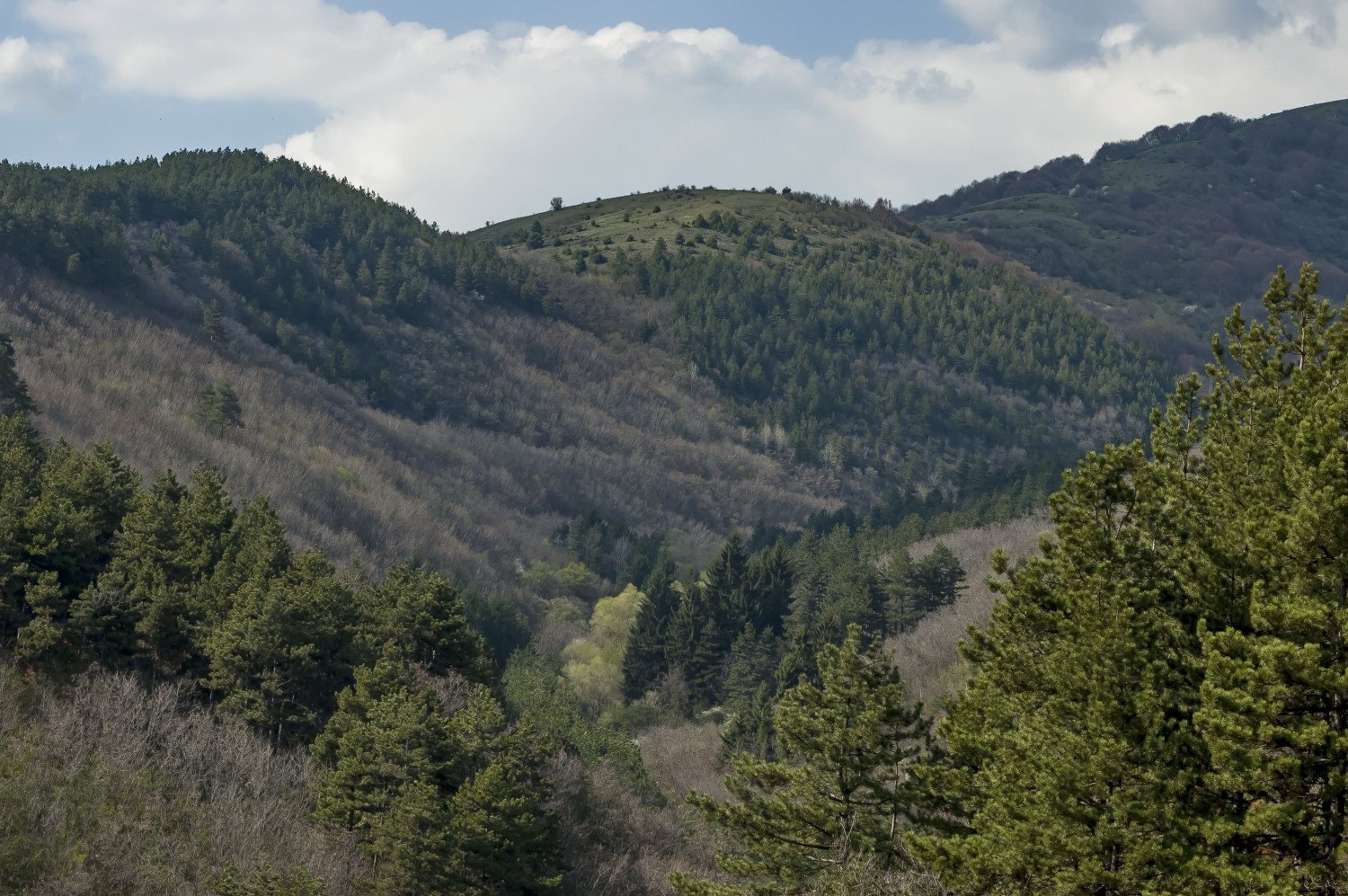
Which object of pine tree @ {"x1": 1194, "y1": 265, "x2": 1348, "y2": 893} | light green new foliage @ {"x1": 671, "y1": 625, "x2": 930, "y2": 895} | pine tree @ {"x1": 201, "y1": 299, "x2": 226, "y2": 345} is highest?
pine tree @ {"x1": 201, "y1": 299, "x2": 226, "y2": 345}

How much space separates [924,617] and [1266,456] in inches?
2619

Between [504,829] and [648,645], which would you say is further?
[648,645]

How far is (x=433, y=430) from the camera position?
150 meters

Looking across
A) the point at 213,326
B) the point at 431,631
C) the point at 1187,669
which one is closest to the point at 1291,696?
the point at 1187,669

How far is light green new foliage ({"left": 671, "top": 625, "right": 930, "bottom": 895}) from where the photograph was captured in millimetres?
22672

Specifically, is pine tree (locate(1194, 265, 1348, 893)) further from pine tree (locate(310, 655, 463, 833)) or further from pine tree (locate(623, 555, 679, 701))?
pine tree (locate(623, 555, 679, 701))

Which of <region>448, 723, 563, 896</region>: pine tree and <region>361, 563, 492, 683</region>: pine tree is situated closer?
<region>448, 723, 563, 896</region>: pine tree

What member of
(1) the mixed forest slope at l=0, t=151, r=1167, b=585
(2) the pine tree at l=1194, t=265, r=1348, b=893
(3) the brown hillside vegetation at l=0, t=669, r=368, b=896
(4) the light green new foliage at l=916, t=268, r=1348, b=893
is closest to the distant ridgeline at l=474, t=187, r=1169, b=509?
(1) the mixed forest slope at l=0, t=151, r=1167, b=585

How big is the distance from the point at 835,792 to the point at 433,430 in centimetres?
13100

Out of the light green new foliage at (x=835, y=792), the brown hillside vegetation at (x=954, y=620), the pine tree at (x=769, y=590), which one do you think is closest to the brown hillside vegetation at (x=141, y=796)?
the light green new foliage at (x=835, y=792)

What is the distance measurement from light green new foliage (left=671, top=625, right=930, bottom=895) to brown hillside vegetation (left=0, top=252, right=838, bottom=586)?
265 feet

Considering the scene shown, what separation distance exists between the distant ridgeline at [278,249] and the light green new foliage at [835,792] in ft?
390

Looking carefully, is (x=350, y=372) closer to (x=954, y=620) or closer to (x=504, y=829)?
(x=954, y=620)

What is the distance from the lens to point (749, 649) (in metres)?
85.2
